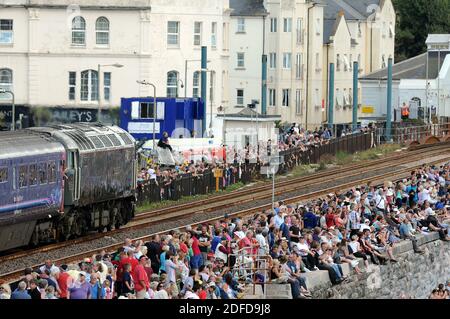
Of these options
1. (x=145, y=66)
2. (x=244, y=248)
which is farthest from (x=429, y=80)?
(x=244, y=248)

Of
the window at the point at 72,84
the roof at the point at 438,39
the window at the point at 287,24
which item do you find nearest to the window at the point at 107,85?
the window at the point at 72,84

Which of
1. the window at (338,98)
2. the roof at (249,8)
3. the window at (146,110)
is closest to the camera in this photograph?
the window at (146,110)

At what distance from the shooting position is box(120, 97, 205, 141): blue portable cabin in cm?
7231

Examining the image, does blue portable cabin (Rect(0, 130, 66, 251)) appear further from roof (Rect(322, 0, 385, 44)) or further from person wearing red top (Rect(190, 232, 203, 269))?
roof (Rect(322, 0, 385, 44))

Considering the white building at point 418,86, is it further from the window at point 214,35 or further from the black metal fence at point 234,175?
the black metal fence at point 234,175

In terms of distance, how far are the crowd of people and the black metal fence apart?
9069 millimetres

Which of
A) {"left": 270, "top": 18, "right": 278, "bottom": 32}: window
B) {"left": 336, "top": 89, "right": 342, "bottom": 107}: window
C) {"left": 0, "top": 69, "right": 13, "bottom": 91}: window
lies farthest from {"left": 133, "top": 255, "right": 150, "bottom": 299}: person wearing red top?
{"left": 336, "top": 89, "right": 342, "bottom": 107}: window

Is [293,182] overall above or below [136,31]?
below

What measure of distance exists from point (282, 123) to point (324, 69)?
39.3 feet

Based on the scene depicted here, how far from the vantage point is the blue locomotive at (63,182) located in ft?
123

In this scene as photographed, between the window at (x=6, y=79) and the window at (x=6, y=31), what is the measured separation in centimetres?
168

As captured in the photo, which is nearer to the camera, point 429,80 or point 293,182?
point 293,182
